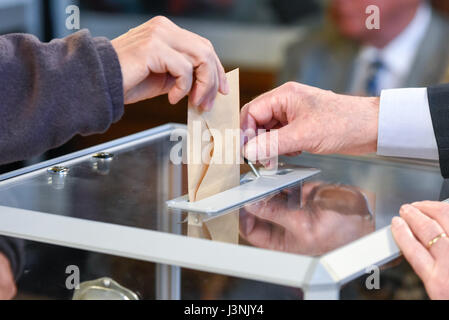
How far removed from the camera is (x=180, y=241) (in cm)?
66

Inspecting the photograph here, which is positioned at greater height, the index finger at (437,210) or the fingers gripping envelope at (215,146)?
the fingers gripping envelope at (215,146)

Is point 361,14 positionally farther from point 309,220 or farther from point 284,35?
point 309,220

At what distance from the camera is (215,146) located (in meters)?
0.86

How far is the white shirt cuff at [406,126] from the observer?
1.06 meters

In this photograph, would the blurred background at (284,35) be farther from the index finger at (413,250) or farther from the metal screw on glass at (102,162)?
the index finger at (413,250)

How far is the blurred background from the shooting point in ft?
7.72

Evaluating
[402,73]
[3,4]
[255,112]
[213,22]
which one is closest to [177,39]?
[255,112]

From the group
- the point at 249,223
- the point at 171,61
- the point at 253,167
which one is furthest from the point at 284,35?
the point at 249,223

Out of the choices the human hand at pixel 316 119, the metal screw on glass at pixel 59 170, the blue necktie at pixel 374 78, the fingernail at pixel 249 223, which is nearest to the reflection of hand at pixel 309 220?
the fingernail at pixel 249 223

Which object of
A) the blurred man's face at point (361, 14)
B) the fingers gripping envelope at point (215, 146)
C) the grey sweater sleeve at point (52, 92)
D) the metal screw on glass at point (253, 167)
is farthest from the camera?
the blurred man's face at point (361, 14)

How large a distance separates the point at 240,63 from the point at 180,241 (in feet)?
7.30

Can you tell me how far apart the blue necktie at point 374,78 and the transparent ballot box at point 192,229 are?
1.43 metres

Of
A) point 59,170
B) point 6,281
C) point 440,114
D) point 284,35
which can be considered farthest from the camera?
point 284,35

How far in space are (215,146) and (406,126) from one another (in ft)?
1.12
